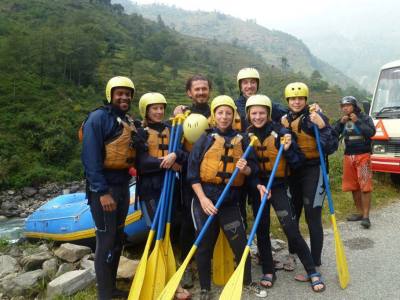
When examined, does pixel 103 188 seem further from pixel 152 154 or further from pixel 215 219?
pixel 215 219

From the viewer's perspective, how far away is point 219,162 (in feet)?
12.0

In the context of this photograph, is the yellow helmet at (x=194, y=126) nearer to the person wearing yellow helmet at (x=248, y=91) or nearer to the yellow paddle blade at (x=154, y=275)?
the person wearing yellow helmet at (x=248, y=91)

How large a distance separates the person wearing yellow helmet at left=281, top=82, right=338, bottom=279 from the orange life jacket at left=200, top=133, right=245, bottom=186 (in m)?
0.88

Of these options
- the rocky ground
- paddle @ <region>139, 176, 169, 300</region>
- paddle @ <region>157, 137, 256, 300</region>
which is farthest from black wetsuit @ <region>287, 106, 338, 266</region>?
the rocky ground

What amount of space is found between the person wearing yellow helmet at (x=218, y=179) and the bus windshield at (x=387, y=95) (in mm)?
5473

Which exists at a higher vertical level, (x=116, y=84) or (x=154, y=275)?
(x=116, y=84)

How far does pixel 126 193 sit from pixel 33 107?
135 ft

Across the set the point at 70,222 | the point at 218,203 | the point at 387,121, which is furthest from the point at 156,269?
the point at 387,121

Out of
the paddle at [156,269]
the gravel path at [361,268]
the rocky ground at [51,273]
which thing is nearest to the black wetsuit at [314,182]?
the gravel path at [361,268]

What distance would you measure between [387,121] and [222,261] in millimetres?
5433

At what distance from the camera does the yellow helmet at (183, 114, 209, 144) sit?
3.90m

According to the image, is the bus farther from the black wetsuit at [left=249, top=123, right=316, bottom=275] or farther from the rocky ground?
the rocky ground

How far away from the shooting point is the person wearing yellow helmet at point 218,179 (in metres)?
3.65

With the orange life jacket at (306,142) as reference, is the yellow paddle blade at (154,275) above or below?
below
